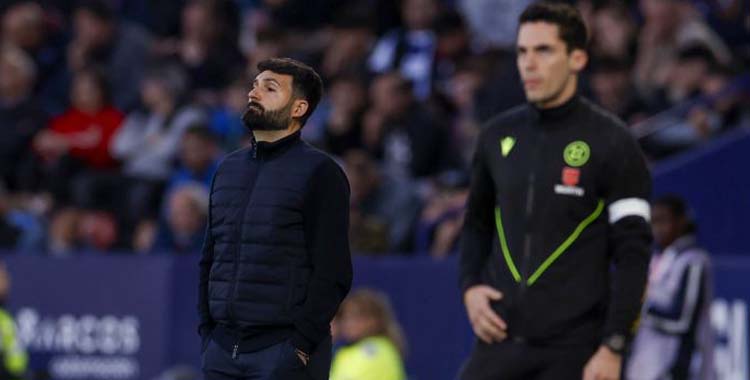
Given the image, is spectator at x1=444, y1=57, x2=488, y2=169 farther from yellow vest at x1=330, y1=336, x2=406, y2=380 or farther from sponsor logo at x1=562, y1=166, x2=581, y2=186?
sponsor logo at x1=562, y1=166, x2=581, y2=186

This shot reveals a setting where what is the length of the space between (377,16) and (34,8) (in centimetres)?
403

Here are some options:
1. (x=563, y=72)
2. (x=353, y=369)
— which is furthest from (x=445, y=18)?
(x=563, y=72)

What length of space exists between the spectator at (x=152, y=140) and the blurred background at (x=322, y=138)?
Answer: 0.9 inches

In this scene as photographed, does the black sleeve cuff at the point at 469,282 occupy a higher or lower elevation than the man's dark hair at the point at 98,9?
higher

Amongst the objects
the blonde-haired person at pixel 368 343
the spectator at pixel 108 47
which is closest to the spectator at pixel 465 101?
the blonde-haired person at pixel 368 343

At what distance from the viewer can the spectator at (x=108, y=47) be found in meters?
17.6

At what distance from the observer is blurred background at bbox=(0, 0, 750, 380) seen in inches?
497

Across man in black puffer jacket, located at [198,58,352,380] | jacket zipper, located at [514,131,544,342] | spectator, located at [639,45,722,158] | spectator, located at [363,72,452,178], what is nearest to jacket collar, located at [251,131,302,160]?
man in black puffer jacket, located at [198,58,352,380]

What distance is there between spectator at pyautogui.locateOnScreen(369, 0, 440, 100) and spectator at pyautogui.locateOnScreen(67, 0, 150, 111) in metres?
3.04

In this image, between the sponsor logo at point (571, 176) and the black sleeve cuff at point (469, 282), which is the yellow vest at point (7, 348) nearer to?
the black sleeve cuff at point (469, 282)

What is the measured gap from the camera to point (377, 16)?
16688 mm

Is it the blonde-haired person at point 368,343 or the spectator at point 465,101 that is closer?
the blonde-haired person at point 368,343

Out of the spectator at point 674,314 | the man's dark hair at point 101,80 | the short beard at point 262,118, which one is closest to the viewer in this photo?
the short beard at point 262,118

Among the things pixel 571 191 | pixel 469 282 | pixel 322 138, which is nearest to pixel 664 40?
pixel 322 138
